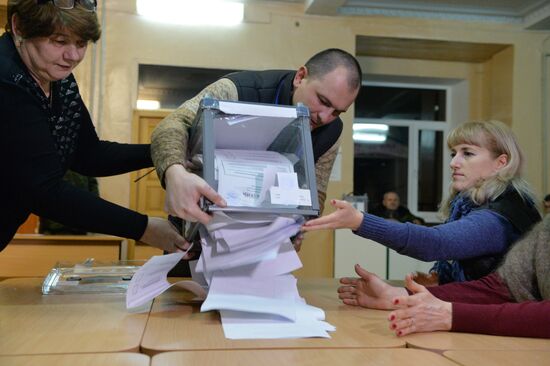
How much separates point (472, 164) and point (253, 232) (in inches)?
35.6

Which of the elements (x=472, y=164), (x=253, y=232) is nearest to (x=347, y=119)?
(x=472, y=164)

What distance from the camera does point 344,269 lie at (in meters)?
4.41

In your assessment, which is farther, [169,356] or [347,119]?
[347,119]

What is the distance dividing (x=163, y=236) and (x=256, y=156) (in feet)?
0.92

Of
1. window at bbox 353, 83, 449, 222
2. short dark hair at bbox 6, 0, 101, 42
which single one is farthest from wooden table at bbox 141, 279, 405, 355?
window at bbox 353, 83, 449, 222

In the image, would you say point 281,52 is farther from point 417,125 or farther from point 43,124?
point 43,124

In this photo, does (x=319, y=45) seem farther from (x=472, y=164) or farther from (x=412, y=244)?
(x=412, y=244)

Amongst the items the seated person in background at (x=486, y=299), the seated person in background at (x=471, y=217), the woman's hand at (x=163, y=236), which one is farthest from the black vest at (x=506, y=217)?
the woman's hand at (x=163, y=236)

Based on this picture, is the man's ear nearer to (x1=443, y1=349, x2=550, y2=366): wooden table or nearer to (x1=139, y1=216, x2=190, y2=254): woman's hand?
(x1=139, y1=216, x2=190, y2=254): woman's hand

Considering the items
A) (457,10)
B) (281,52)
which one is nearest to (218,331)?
(281,52)

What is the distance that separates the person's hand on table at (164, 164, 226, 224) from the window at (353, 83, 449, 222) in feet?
15.2

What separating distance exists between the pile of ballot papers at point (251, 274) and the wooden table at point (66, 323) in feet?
0.26

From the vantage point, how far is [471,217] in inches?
52.4

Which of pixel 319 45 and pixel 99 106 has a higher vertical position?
pixel 319 45
